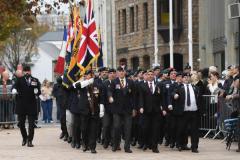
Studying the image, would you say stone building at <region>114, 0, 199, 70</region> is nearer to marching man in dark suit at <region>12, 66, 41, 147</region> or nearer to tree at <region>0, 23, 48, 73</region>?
marching man in dark suit at <region>12, 66, 41, 147</region>

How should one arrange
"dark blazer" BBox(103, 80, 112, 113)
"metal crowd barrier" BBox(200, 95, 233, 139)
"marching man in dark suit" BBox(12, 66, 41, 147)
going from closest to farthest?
1. "dark blazer" BBox(103, 80, 112, 113)
2. "marching man in dark suit" BBox(12, 66, 41, 147)
3. "metal crowd barrier" BBox(200, 95, 233, 139)

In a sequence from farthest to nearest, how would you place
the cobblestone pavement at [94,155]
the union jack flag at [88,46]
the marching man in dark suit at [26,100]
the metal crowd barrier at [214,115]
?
the metal crowd barrier at [214,115]
the marching man in dark suit at [26,100]
the union jack flag at [88,46]
the cobblestone pavement at [94,155]

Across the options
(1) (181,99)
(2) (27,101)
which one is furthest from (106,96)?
(2) (27,101)

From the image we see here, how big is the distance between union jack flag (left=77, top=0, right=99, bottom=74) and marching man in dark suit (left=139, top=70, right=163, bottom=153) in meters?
1.77

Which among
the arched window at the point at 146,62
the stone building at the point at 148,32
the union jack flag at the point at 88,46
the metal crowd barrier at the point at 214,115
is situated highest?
the stone building at the point at 148,32

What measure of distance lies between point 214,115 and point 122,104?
16.8 feet

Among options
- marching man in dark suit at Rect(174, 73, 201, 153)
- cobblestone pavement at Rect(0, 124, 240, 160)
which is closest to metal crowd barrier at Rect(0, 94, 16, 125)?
cobblestone pavement at Rect(0, 124, 240, 160)

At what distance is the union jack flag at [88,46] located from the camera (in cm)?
2267

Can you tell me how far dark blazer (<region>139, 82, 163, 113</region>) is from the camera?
2148 centimetres

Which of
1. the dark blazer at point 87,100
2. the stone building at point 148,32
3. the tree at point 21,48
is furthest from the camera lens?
the tree at point 21,48

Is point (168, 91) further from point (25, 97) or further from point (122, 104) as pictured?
point (25, 97)

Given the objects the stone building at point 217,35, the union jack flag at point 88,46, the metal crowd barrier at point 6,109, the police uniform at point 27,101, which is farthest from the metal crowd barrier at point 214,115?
the stone building at point 217,35

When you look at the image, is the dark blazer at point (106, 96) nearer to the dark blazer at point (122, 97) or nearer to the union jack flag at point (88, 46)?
the dark blazer at point (122, 97)

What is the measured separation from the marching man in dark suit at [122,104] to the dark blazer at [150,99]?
0.85ft
